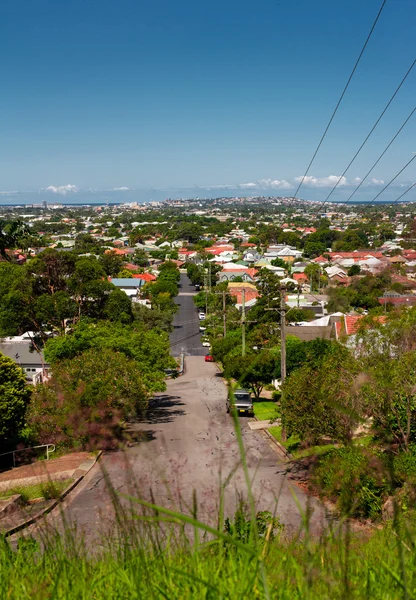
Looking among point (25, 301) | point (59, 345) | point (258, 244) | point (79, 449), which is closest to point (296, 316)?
point (25, 301)

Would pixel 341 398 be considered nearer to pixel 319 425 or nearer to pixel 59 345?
pixel 319 425

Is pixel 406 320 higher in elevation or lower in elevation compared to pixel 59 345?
higher

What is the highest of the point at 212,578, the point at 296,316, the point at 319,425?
the point at 212,578

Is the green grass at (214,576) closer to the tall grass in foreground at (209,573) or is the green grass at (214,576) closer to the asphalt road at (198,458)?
the tall grass in foreground at (209,573)

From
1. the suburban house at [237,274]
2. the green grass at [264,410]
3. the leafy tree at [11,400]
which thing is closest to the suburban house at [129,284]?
the suburban house at [237,274]

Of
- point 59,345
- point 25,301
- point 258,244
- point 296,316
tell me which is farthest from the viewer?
point 258,244

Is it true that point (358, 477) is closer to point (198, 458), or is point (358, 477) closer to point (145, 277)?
point (198, 458)
